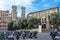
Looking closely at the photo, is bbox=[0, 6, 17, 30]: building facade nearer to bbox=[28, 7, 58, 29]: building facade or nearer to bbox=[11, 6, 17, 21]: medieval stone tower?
bbox=[11, 6, 17, 21]: medieval stone tower

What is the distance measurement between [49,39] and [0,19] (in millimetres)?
1107

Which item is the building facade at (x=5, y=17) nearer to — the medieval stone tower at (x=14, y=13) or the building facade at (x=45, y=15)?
the medieval stone tower at (x=14, y=13)

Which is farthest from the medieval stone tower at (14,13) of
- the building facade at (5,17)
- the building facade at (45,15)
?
the building facade at (45,15)

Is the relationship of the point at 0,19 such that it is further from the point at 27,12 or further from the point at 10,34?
the point at 27,12

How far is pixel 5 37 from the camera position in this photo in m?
2.37

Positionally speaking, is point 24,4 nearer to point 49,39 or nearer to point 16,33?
point 16,33

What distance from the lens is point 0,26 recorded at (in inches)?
90.2

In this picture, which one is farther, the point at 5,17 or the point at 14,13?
the point at 14,13

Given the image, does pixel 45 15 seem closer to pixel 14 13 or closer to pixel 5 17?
pixel 14 13

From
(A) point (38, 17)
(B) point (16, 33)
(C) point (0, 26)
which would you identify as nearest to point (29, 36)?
(B) point (16, 33)

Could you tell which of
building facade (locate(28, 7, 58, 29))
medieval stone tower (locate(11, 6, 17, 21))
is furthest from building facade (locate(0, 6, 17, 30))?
building facade (locate(28, 7, 58, 29))

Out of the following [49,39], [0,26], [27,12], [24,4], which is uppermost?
[24,4]

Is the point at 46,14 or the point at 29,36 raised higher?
the point at 46,14

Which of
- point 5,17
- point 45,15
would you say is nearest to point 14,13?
point 5,17
